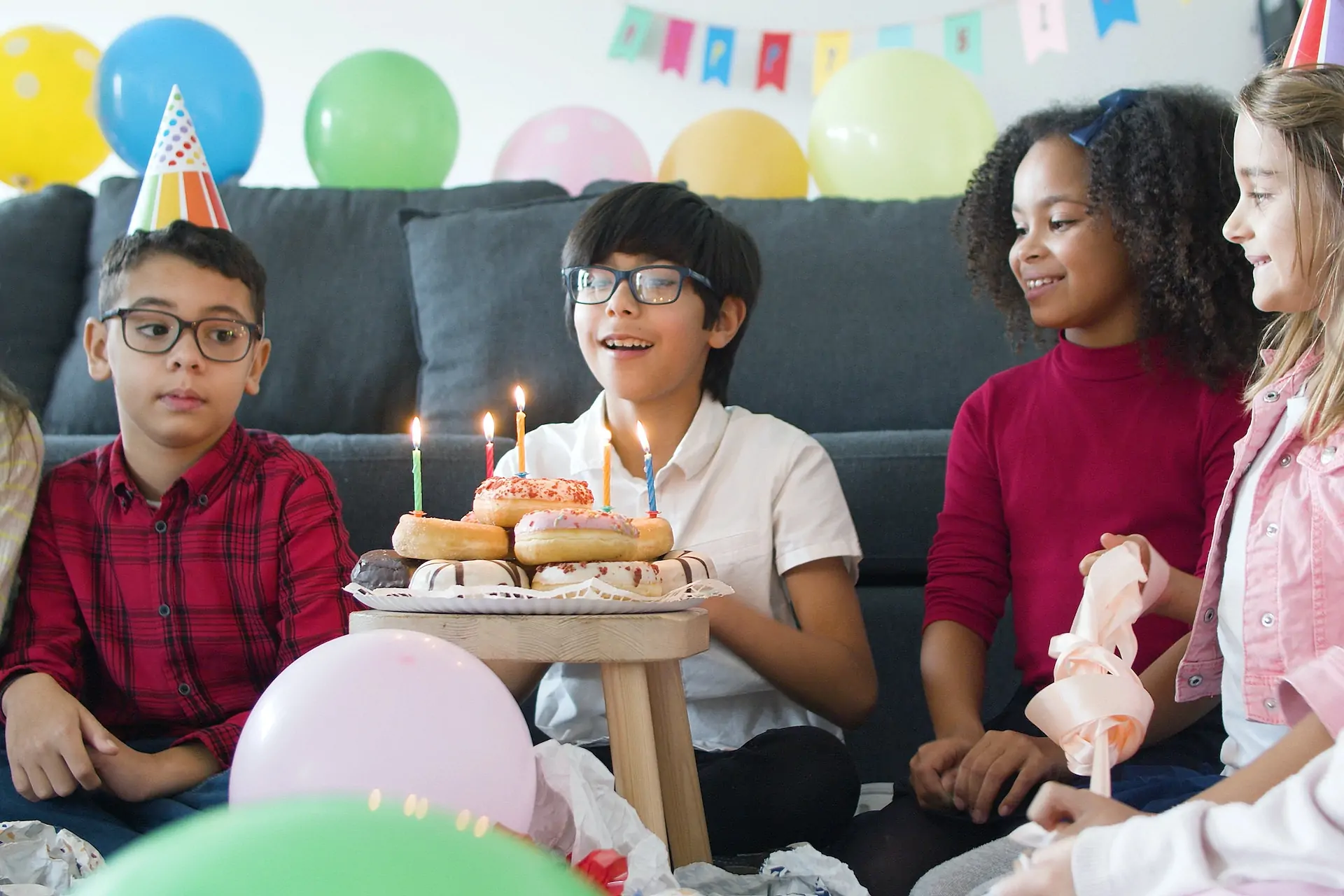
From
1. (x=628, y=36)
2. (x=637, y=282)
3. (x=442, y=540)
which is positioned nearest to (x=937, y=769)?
(x=442, y=540)

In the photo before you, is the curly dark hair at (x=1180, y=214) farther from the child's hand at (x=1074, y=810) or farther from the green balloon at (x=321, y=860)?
the green balloon at (x=321, y=860)

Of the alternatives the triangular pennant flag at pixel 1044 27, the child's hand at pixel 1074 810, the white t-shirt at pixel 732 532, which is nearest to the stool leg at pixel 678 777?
the white t-shirt at pixel 732 532

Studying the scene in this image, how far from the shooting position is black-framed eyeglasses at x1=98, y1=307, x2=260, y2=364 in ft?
4.63

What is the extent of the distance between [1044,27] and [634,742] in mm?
2735

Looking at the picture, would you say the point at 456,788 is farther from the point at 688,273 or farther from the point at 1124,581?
the point at 688,273

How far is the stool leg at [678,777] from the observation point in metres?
1.20

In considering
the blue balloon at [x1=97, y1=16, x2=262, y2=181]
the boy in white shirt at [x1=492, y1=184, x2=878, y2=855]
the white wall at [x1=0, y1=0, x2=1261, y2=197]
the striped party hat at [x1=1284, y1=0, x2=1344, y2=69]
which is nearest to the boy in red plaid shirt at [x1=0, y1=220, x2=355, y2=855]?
the boy in white shirt at [x1=492, y1=184, x2=878, y2=855]

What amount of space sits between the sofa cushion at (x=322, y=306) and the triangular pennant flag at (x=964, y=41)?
5.14 feet

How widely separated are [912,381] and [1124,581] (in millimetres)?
1036

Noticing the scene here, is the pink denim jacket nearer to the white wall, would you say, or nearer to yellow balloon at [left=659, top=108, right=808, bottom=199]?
yellow balloon at [left=659, top=108, right=808, bottom=199]

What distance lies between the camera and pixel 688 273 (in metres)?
1.47

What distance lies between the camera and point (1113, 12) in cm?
322

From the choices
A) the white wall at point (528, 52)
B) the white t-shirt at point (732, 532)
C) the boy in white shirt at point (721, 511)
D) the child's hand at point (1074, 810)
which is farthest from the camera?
the white wall at point (528, 52)

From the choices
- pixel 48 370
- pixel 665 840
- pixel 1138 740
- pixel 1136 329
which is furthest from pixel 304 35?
pixel 1138 740
